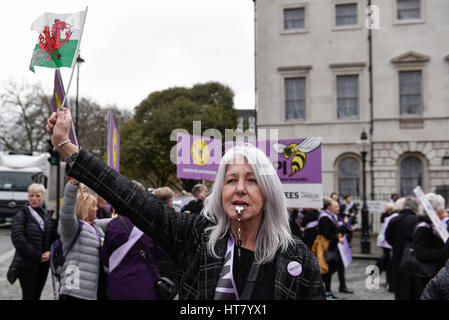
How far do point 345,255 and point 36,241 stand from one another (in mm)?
5259

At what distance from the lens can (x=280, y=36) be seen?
2195 cm

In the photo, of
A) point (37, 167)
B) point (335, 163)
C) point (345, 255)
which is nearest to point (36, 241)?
point (345, 255)

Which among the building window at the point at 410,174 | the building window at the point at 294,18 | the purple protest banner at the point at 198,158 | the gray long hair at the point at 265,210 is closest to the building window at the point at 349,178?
the building window at the point at 410,174

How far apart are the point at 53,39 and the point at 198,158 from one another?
5864 millimetres

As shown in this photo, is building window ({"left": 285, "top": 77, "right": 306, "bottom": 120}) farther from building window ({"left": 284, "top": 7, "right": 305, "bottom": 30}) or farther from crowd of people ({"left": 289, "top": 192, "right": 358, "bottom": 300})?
crowd of people ({"left": 289, "top": 192, "right": 358, "bottom": 300})

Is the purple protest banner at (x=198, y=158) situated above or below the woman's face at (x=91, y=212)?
above

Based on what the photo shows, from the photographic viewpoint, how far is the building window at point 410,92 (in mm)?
21188

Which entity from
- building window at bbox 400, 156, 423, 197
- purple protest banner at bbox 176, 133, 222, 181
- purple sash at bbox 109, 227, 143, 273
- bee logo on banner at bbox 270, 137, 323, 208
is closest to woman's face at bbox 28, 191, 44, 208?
purple sash at bbox 109, 227, 143, 273

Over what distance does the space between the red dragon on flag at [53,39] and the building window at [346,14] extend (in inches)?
836

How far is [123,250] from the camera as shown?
3.82 meters

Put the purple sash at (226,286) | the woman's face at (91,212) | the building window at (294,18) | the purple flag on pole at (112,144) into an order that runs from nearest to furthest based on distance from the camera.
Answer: the purple sash at (226,286)
the woman's face at (91,212)
the purple flag on pole at (112,144)
the building window at (294,18)

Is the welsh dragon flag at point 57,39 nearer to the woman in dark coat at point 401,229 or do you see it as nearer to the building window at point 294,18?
the woman in dark coat at point 401,229

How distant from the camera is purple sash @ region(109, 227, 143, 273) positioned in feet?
12.5

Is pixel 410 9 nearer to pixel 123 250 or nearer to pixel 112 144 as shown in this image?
pixel 112 144
